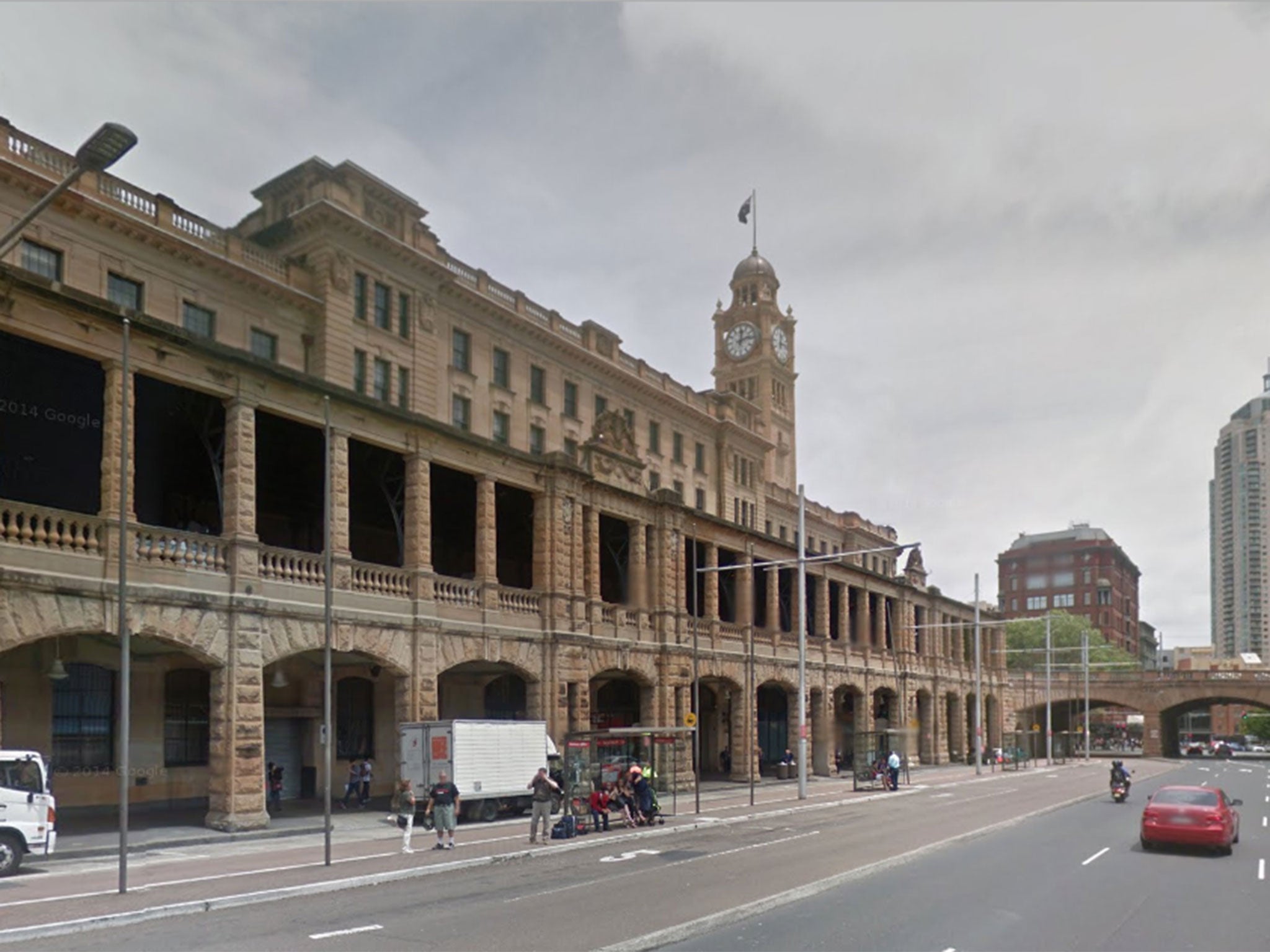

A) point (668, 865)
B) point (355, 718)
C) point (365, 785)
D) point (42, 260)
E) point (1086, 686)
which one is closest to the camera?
point (668, 865)

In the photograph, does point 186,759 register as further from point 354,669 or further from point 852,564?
point 852,564

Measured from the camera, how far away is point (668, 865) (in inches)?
933

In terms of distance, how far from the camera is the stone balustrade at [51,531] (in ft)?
79.7

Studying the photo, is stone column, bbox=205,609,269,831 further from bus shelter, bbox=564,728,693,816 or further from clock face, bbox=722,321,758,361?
clock face, bbox=722,321,758,361

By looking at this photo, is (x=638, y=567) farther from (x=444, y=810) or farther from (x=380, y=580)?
(x=444, y=810)

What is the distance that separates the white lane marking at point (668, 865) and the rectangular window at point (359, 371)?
25348mm

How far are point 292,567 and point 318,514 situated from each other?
9446 millimetres

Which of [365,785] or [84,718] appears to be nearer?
[84,718]

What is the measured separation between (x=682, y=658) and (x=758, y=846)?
69.8 feet

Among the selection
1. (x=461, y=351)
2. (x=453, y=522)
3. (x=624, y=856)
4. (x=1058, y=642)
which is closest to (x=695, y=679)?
(x=453, y=522)

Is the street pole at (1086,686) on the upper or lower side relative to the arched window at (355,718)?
lower

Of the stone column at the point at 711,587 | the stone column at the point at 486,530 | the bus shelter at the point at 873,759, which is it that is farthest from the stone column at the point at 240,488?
the bus shelter at the point at 873,759

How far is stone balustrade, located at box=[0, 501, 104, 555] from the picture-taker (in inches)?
957

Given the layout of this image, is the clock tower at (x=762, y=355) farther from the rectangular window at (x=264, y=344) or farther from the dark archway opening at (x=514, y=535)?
the rectangular window at (x=264, y=344)
